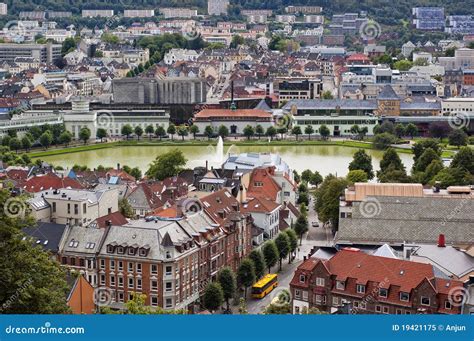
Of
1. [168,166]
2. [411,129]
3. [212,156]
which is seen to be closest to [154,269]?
[168,166]

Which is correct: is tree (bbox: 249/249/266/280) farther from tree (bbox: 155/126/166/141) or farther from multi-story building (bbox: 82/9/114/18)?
multi-story building (bbox: 82/9/114/18)

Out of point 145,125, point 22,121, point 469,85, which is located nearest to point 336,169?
point 145,125

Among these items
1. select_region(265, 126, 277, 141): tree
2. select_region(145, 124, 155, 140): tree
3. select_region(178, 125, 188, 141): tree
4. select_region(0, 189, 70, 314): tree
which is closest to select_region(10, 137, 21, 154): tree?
select_region(145, 124, 155, 140): tree

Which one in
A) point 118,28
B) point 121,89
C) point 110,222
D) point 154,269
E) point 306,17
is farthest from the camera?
point 306,17

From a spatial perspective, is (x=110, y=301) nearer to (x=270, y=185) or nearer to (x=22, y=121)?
(x=270, y=185)

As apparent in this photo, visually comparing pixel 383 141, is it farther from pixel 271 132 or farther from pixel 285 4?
pixel 285 4

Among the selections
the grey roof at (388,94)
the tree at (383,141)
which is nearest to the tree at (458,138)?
the tree at (383,141)

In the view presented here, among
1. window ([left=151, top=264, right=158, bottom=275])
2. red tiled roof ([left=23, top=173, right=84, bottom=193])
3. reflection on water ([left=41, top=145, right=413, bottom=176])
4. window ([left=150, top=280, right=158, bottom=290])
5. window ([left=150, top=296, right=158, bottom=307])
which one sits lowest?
reflection on water ([left=41, top=145, right=413, bottom=176])
